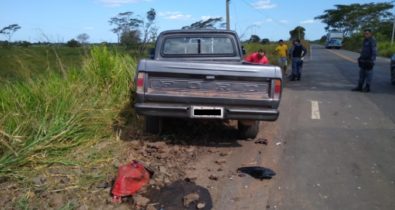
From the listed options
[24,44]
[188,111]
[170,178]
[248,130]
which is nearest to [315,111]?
[248,130]

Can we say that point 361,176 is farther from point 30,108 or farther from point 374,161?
point 30,108

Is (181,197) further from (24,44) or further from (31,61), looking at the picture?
(24,44)

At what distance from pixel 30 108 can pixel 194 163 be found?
2382 millimetres

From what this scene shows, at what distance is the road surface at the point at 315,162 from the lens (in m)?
4.63

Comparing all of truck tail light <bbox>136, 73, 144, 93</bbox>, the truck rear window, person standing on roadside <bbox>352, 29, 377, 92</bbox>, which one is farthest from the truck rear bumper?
person standing on roadside <bbox>352, 29, 377, 92</bbox>

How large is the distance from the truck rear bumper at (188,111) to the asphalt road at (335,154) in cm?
61

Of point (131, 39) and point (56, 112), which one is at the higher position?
point (131, 39)

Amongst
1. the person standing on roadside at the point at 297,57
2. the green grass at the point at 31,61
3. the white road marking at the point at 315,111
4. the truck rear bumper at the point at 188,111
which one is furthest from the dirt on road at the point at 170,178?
the person standing on roadside at the point at 297,57

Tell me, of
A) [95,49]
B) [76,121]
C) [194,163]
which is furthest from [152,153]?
[95,49]

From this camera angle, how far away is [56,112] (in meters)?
5.94

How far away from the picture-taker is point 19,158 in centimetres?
485

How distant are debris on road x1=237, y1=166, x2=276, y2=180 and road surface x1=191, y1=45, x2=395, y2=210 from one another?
86 millimetres

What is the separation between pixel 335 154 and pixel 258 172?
152 centimetres

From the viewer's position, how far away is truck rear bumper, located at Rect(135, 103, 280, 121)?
20.1ft
